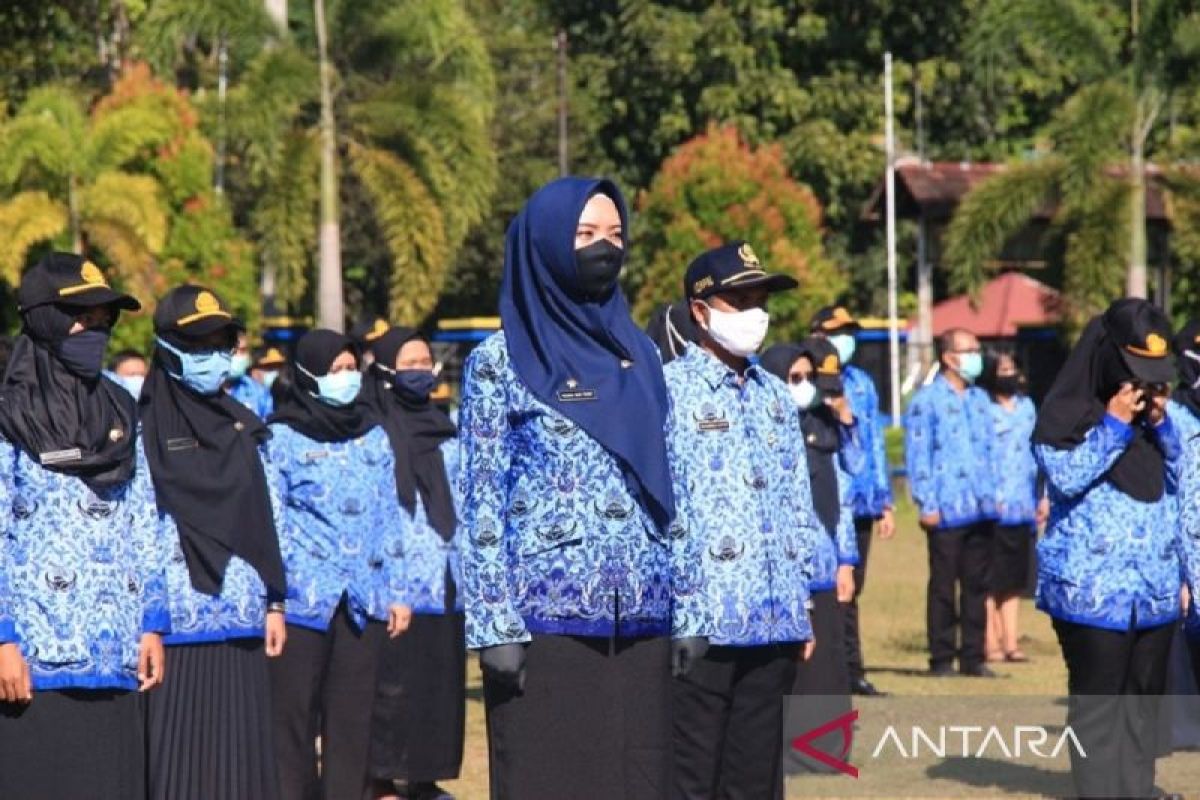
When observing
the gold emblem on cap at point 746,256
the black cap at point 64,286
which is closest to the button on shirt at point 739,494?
the gold emblem on cap at point 746,256

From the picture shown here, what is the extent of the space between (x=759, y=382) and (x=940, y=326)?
40.2 meters

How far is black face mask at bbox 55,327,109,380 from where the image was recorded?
7223 mm

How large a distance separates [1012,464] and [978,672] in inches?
55.4

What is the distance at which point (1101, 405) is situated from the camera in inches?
338

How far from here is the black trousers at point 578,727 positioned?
5.99 metres

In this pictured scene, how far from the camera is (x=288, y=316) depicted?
41406 millimetres

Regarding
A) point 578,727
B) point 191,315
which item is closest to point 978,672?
point 191,315

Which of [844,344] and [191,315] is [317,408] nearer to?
[191,315]

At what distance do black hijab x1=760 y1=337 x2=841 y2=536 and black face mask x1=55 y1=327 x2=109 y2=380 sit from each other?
4.86 m

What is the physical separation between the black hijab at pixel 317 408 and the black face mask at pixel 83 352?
2648mm

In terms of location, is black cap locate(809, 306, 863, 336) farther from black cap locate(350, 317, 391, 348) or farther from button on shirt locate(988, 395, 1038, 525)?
black cap locate(350, 317, 391, 348)

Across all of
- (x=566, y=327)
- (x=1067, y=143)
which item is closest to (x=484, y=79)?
(x=1067, y=143)

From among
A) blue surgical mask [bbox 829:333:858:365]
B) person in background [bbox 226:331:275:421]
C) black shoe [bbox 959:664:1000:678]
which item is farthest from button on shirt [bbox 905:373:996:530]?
person in background [bbox 226:331:275:421]

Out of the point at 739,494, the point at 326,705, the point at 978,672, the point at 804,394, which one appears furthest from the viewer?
the point at 978,672
